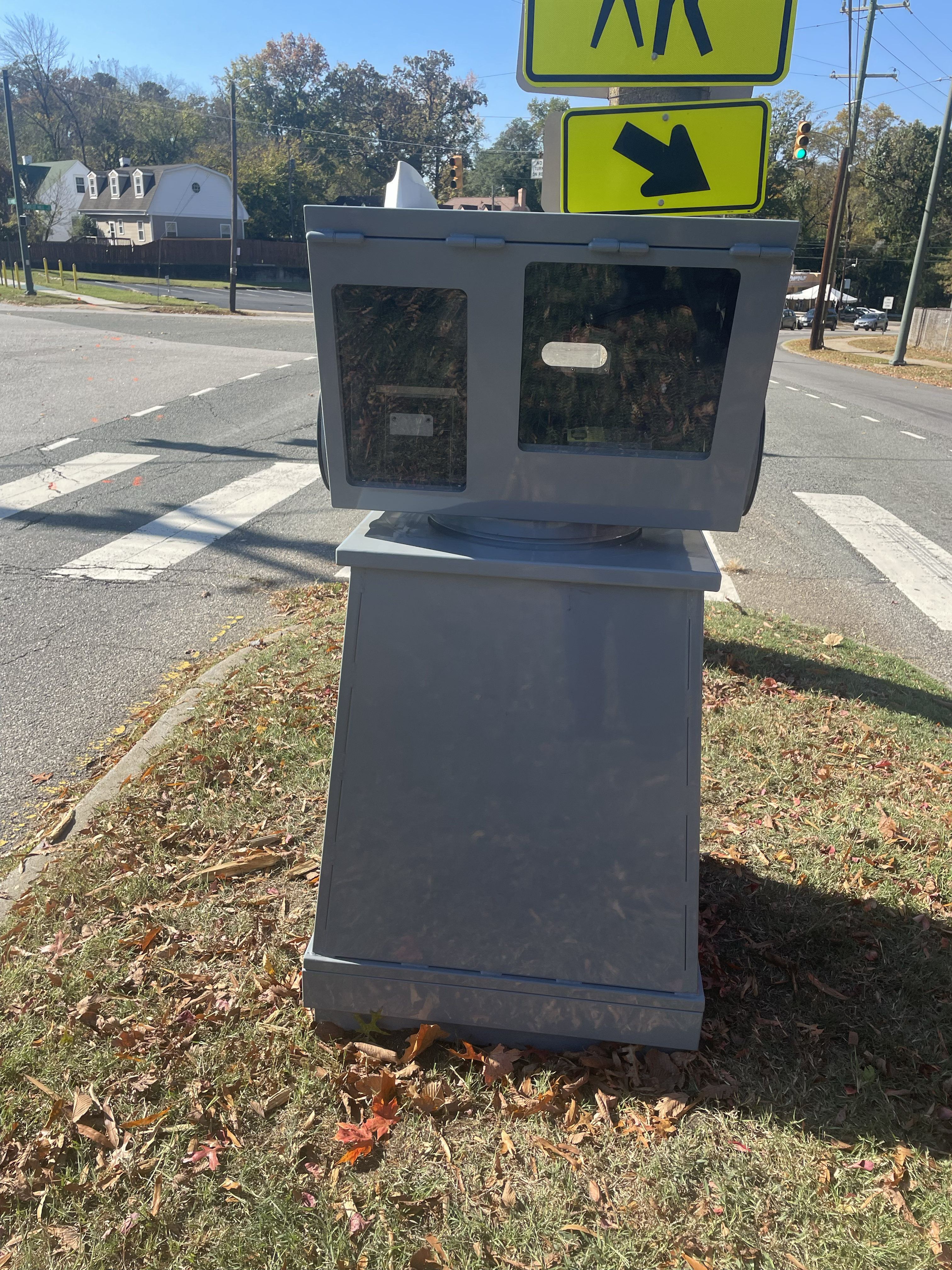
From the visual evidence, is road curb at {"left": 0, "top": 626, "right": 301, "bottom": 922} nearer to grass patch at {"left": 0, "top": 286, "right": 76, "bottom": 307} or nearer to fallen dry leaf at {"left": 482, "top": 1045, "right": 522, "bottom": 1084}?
fallen dry leaf at {"left": 482, "top": 1045, "right": 522, "bottom": 1084}

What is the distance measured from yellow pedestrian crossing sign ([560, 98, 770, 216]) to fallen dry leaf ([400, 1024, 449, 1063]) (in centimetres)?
234

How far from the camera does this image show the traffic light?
2164 centimetres

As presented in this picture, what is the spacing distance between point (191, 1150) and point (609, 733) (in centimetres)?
139

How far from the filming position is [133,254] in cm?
5450

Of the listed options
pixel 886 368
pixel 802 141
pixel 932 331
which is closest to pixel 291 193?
pixel 932 331

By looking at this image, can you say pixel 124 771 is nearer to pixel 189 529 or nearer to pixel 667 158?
pixel 667 158

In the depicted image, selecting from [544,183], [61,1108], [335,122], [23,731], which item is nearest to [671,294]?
[544,183]

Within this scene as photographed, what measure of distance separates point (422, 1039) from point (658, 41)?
9.41ft

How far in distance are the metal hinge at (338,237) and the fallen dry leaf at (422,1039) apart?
1938mm

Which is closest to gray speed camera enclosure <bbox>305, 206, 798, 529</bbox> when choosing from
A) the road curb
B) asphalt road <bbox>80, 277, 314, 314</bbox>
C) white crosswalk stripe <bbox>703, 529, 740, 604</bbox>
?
the road curb

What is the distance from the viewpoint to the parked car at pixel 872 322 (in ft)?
171

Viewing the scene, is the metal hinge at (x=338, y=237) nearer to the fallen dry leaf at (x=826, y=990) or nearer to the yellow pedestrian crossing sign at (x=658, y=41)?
the yellow pedestrian crossing sign at (x=658, y=41)

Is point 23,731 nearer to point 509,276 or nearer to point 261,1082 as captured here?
point 261,1082

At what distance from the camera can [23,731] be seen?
4.48 metres
